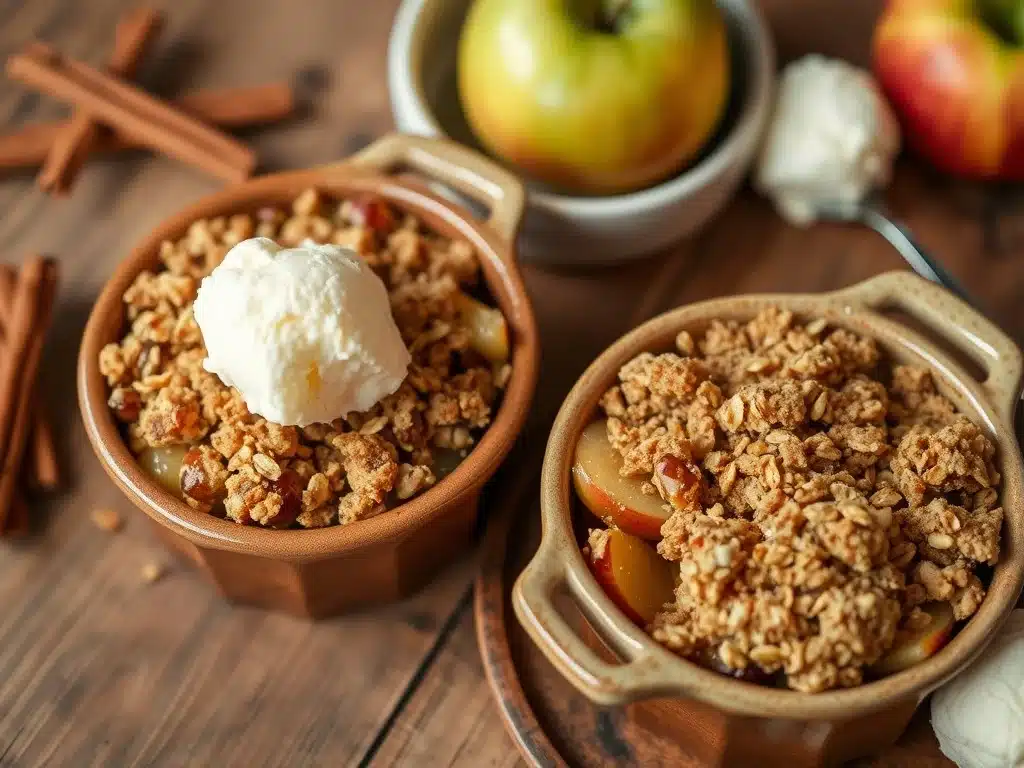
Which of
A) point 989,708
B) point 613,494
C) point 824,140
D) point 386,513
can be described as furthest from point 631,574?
point 824,140

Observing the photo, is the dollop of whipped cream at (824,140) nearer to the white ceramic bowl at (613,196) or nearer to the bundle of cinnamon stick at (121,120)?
the white ceramic bowl at (613,196)

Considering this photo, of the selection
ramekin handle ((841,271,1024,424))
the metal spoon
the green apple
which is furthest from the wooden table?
ramekin handle ((841,271,1024,424))

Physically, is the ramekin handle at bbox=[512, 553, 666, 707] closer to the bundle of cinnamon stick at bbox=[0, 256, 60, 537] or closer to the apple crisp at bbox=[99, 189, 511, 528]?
the apple crisp at bbox=[99, 189, 511, 528]

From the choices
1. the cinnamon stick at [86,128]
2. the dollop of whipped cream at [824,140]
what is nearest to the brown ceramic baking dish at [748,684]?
the dollop of whipped cream at [824,140]

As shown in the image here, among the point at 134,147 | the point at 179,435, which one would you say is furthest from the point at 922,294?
the point at 134,147

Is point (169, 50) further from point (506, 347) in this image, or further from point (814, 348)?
point (814, 348)
